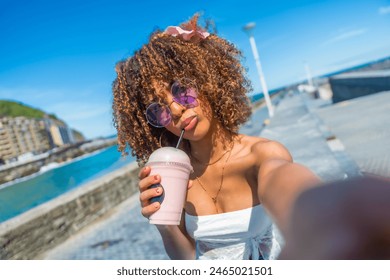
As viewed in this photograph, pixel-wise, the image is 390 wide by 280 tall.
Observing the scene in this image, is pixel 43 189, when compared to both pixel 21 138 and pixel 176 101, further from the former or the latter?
pixel 21 138

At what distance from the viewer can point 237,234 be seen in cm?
142

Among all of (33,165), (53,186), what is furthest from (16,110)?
(53,186)

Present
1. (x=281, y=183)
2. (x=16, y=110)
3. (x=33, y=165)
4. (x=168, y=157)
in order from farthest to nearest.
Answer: (x=16, y=110), (x=33, y=165), (x=168, y=157), (x=281, y=183)

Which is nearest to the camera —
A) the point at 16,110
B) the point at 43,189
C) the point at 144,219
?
the point at 144,219

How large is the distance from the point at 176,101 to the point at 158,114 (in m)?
0.11

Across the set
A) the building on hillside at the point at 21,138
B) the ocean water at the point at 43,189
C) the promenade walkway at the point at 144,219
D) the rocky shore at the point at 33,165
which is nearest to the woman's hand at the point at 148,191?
the promenade walkway at the point at 144,219

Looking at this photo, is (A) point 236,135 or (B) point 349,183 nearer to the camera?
(B) point 349,183

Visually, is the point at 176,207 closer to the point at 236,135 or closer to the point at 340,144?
the point at 236,135

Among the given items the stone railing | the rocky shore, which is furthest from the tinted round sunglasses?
the rocky shore

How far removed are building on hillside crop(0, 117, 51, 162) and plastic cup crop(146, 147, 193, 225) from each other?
105 m

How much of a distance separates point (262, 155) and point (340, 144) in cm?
435

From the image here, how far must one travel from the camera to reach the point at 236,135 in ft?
5.20

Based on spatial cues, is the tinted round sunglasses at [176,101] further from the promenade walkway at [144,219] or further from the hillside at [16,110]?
the hillside at [16,110]
